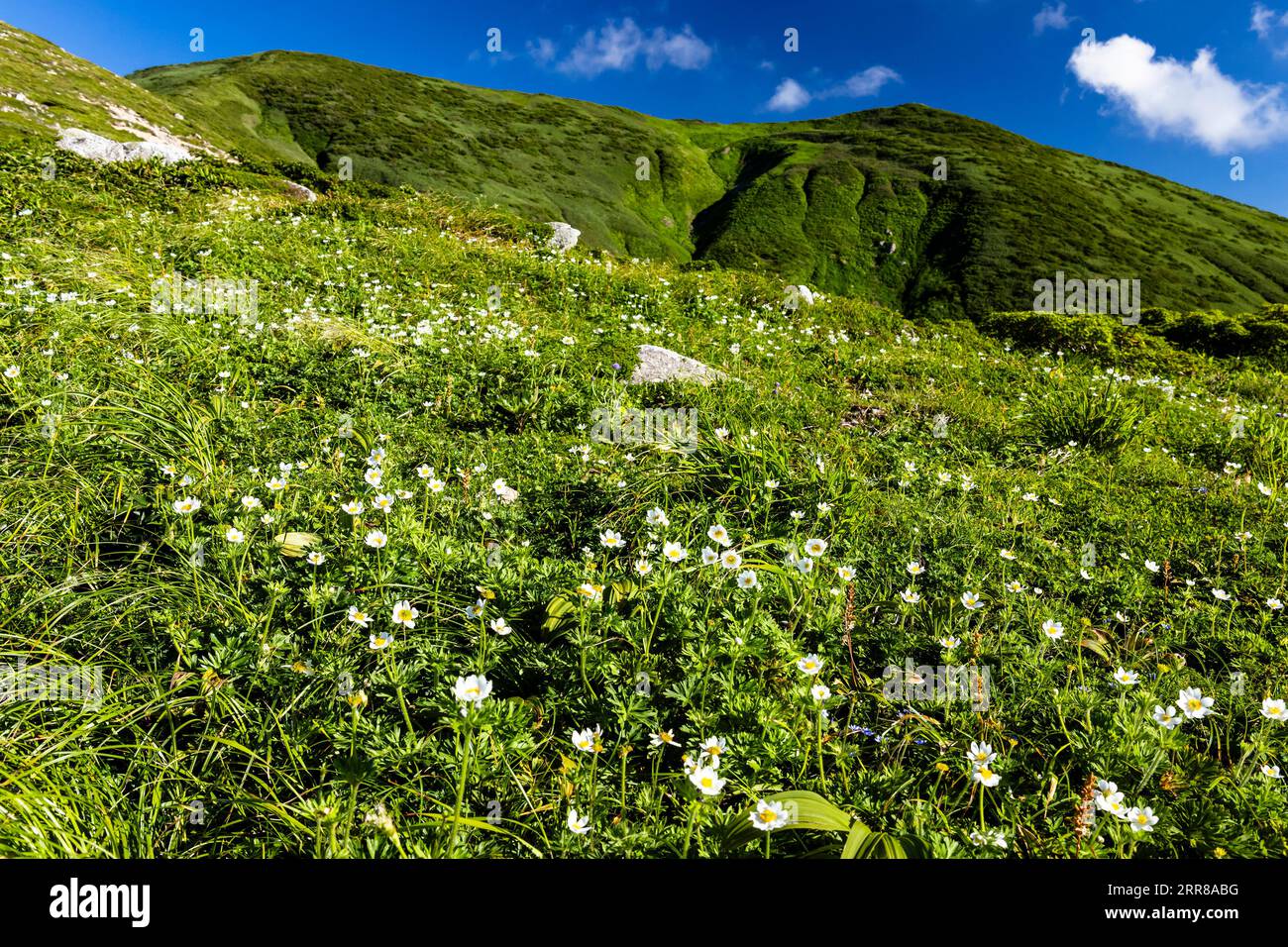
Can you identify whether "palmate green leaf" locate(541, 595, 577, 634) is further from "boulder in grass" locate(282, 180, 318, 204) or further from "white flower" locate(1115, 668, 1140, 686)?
"boulder in grass" locate(282, 180, 318, 204)

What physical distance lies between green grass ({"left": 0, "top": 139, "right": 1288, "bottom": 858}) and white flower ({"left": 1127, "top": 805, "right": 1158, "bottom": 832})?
0.10m

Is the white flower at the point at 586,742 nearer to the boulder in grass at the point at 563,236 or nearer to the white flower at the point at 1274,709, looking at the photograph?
the white flower at the point at 1274,709

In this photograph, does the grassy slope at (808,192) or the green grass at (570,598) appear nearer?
the green grass at (570,598)

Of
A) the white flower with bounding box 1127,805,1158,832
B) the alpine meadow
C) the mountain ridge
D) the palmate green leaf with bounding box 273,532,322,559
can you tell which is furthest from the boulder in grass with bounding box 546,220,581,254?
the mountain ridge

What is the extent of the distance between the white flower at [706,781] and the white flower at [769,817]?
0.16 m

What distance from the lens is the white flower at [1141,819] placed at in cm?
237

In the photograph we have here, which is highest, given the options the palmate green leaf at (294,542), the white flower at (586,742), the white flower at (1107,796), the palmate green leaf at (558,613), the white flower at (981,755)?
the palmate green leaf at (294,542)

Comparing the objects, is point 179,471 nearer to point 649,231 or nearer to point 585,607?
point 585,607

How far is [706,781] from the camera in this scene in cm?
243

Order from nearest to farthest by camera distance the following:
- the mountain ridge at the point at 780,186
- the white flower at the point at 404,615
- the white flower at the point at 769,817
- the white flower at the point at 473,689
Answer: the white flower at the point at 769,817 < the white flower at the point at 473,689 < the white flower at the point at 404,615 < the mountain ridge at the point at 780,186

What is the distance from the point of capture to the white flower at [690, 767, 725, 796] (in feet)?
7.79

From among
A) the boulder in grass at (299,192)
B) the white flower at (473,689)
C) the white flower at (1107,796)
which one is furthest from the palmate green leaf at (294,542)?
the boulder in grass at (299,192)

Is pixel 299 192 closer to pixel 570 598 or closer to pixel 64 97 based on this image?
pixel 570 598

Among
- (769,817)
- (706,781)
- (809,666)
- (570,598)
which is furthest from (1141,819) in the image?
(570,598)
